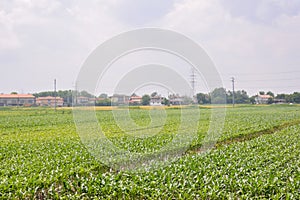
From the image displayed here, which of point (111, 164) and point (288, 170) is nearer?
point (288, 170)

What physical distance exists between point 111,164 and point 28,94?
262 feet

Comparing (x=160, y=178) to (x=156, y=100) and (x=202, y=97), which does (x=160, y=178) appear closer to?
(x=156, y=100)

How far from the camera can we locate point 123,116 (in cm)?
1334

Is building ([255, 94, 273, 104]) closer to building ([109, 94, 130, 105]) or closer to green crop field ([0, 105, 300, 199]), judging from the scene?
green crop field ([0, 105, 300, 199])

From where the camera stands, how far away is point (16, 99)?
77.8 meters

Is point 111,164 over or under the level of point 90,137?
under

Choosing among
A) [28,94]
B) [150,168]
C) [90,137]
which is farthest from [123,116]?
[28,94]

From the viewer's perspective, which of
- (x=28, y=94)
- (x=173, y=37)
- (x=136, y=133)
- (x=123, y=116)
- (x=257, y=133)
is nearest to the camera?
(x=173, y=37)

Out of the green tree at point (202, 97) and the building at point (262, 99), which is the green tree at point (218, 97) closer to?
the green tree at point (202, 97)

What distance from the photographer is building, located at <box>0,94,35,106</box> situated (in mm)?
75562

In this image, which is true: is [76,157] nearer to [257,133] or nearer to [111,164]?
[111,164]

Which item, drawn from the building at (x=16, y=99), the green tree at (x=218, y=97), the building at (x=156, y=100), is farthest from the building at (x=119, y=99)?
the building at (x=16, y=99)

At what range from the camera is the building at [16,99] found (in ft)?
248

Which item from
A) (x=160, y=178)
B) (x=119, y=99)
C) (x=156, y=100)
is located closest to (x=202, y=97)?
(x=156, y=100)
